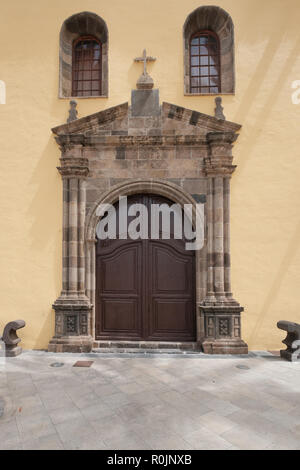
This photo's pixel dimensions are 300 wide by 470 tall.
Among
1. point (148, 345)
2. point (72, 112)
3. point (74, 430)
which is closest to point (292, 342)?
point (148, 345)

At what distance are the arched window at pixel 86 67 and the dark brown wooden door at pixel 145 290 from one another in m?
2.86

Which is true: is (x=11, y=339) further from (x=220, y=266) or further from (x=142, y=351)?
(x=220, y=266)

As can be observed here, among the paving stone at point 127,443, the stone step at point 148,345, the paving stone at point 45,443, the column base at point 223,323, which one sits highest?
the column base at point 223,323

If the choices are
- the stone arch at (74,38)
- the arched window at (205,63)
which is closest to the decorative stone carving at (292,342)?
the arched window at (205,63)

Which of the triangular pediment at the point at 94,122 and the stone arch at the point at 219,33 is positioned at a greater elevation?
the stone arch at the point at 219,33

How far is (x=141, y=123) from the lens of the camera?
16.8ft

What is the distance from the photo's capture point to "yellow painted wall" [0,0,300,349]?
490cm

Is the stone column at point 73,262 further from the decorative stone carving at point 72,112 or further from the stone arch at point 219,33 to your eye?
the stone arch at point 219,33

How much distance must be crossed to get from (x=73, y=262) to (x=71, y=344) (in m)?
1.44

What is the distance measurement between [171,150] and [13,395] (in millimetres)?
4473

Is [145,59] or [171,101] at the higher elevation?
[145,59]

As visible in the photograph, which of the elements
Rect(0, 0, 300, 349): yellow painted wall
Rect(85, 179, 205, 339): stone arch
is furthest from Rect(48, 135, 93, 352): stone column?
Rect(0, 0, 300, 349): yellow painted wall

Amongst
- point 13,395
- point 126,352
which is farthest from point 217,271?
point 13,395

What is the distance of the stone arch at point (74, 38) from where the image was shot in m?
5.29
